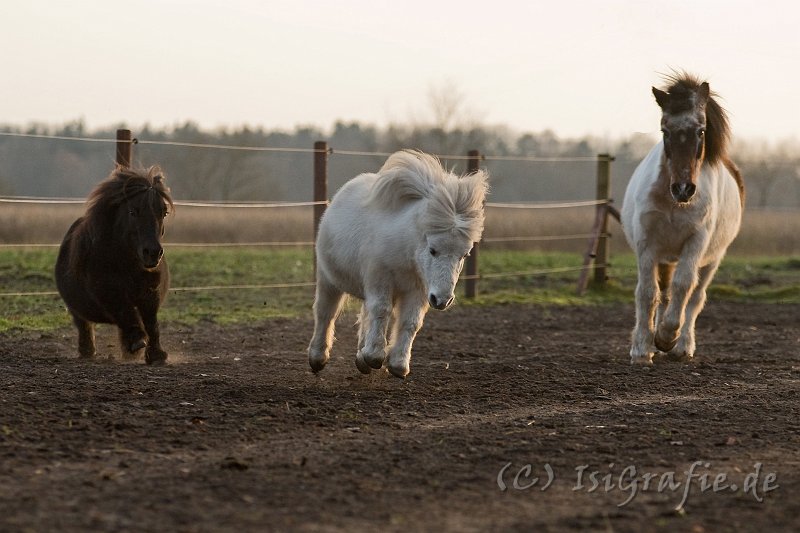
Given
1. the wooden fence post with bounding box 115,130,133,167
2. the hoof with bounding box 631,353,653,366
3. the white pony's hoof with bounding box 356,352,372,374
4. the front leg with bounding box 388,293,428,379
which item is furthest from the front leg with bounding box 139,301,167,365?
the hoof with bounding box 631,353,653,366

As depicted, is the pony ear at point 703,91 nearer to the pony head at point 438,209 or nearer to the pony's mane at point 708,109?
the pony's mane at point 708,109

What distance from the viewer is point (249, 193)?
4325 centimetres

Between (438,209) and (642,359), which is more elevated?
(438,209)

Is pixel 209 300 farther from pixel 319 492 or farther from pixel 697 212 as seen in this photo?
pixel 319 492

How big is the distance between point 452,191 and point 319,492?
9.54 ft

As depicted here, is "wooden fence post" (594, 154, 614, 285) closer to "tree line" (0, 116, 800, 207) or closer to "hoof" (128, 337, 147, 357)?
"hoof" (128, 337, 147, 357)

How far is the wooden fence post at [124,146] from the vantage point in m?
9.56

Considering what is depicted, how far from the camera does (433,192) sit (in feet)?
21.6

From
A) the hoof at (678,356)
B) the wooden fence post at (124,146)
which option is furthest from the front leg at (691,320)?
the wooden fence post at (124,146)

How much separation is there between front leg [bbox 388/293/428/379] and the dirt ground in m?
0.19

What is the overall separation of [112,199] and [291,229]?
16.6 m

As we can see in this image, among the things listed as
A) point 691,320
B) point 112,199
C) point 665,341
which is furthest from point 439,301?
point 691,320

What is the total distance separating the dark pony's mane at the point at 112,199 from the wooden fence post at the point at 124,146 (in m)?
1.75

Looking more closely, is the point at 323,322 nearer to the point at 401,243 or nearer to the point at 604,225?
the point at 401,243
